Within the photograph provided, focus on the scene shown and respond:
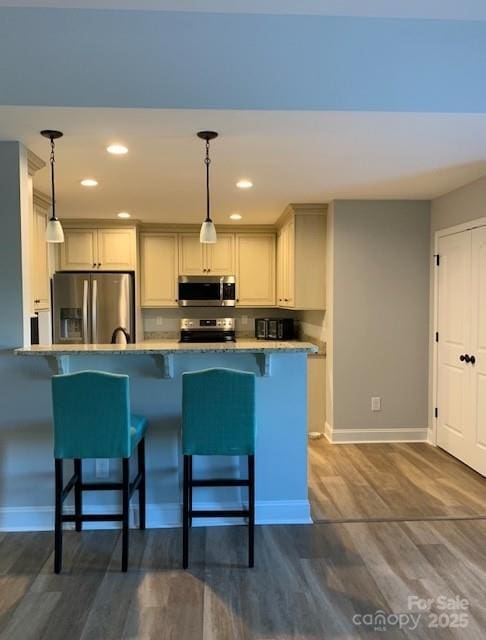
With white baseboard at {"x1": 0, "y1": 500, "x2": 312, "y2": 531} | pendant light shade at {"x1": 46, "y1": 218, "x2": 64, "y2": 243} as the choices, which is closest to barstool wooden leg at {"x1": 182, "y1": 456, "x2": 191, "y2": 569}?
white baseboard at {"x1": 0, "y1": 500, "x2": 312, "y2": 531}

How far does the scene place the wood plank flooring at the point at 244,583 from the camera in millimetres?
1892


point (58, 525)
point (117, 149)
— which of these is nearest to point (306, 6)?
point (117, 149)

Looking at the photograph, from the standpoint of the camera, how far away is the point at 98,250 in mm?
5164

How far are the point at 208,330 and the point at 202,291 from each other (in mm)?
578

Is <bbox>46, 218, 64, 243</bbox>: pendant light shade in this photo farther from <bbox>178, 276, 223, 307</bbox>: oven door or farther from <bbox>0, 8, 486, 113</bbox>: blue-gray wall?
<bbox>178, 276, 223, 307</bbox>: oven door

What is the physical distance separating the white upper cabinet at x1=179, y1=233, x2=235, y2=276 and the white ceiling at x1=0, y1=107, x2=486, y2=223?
3.75 feet

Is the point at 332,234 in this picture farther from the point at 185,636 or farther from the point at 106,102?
the point at 185,636

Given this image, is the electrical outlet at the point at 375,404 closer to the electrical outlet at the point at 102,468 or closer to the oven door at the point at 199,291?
the oven door at the point at 199,291

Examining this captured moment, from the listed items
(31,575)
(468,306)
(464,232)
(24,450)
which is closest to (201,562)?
(31,575)

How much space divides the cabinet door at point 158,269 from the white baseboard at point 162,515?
9.84 feet

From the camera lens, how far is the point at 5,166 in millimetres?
2664

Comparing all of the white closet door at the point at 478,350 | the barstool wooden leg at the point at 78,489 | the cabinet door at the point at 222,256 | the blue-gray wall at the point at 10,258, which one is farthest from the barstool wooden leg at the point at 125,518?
the cabinet door at the point at 222,256

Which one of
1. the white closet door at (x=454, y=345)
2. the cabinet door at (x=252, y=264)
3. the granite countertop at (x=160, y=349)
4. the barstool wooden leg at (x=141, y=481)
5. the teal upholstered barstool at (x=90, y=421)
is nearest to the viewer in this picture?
the teal upholstered barstool at (x=90, y=421)

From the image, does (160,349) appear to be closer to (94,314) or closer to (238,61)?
(238,61)
